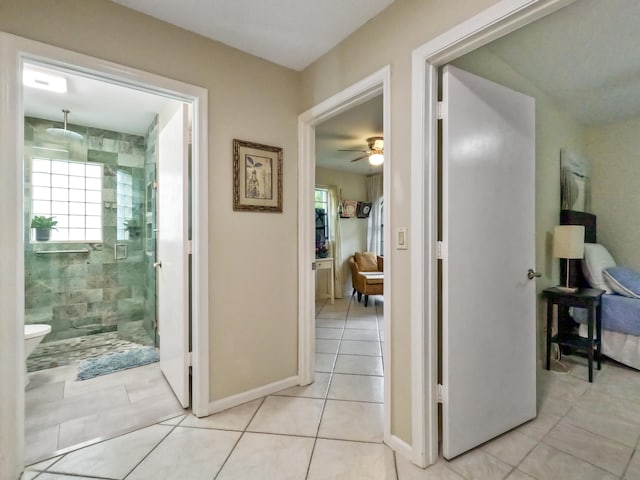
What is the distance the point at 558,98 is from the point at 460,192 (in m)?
2.22

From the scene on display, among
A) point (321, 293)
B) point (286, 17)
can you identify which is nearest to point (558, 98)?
point (286, 17)

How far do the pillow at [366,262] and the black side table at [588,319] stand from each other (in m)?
3.14

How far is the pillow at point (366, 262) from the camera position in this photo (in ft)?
18.2

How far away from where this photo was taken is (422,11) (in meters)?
1.51

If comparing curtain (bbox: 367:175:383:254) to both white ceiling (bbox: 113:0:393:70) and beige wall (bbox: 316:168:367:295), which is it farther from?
white ceiling (bbox: 113:0:393:70)

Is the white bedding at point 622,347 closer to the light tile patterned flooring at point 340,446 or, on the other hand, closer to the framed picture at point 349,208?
the light tile patterned flooring at point 340,446

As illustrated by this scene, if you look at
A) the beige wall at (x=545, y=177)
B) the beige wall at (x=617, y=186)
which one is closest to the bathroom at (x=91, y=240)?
the beige wall at (x=545, y=177)

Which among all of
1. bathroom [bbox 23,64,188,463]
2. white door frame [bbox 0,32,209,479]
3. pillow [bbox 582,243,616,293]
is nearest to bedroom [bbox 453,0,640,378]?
pillow [bbox 582,243,616,293]

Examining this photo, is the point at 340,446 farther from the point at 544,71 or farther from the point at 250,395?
the point at 544,71

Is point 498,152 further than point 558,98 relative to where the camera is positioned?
No

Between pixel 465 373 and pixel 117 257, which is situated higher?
pixel 117 257

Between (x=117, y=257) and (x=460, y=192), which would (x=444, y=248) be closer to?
(x=460, y=192)

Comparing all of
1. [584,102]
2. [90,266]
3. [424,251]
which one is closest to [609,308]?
[584,102]

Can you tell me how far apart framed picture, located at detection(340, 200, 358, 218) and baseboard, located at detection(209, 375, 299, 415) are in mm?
3853
